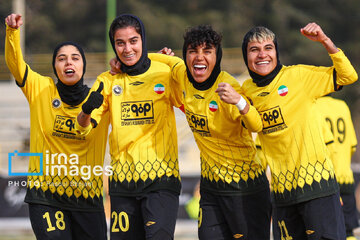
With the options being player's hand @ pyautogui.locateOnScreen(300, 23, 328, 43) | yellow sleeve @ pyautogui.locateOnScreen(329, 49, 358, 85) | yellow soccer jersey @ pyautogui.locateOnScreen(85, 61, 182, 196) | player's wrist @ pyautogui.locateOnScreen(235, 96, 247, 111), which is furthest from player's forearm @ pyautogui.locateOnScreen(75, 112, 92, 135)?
yellow sleeve @ pyautogui.locateOnScreen(329, 49, 358, 85)

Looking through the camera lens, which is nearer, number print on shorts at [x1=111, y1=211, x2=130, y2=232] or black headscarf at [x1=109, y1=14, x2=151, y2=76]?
number print on shorts at [x1=111, y1=211, x2=130, y2=232]

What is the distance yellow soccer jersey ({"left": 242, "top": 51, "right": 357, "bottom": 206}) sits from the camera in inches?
248

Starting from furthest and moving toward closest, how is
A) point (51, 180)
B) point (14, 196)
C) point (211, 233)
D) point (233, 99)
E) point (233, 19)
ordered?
point (233, 19), point (14, 196), point (51, 180), point (211, 233), point (233, 99)

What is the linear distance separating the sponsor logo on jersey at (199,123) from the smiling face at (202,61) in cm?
33

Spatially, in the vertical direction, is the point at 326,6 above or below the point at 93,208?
above

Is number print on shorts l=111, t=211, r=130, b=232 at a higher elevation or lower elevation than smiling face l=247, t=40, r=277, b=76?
lower

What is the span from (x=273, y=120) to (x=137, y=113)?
129cm

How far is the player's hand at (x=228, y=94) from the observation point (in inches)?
237

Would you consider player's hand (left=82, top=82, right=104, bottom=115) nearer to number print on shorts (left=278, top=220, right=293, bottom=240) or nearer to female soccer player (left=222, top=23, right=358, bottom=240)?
female soccer player (left=222, top=23, right=358, bottom=240)

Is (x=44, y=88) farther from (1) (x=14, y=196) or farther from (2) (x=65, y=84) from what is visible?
(1) (x=14, y=196)

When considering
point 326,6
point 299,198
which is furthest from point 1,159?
point 326,6

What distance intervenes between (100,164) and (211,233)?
58.2 inches

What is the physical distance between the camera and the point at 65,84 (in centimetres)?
717

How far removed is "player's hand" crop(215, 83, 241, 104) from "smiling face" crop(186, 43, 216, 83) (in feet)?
1.50
